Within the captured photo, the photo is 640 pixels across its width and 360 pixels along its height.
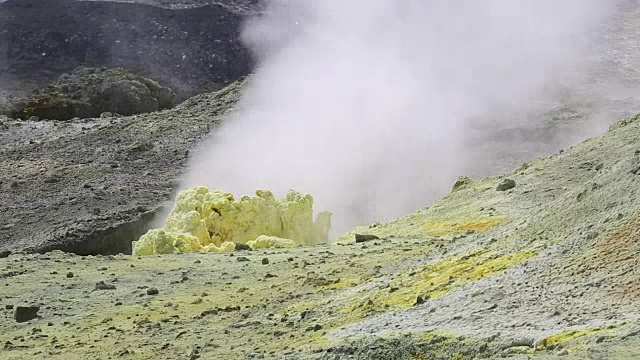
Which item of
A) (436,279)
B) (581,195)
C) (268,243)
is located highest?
(268,243)

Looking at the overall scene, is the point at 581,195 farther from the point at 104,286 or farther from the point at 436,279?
the point at 104,286

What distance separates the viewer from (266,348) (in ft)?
25.5

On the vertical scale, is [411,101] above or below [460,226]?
above

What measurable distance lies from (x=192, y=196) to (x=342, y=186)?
5.79m

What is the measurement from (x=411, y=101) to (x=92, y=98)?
11527 mm

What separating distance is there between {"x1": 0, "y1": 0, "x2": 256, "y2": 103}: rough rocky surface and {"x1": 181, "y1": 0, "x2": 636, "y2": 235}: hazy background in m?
6.71

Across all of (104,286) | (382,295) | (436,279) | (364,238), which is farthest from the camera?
(364,238)

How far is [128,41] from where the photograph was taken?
41156 mm

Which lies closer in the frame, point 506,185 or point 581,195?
point 581,195

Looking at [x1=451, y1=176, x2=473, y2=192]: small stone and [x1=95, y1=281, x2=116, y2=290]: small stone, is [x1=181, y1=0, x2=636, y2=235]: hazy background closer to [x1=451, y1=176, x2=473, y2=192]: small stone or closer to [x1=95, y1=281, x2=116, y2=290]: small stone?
[x1=451, y1=176, x2=473, y2=192]: small stone

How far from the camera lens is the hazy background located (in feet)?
72.9

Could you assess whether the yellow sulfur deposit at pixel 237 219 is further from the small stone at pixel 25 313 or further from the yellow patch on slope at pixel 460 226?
the small stone at pixel 25 313

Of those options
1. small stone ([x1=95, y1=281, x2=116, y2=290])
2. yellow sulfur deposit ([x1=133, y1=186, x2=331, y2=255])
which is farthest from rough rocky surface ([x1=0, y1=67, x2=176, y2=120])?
small stone ([x1=95, y1=281, x2=116, y2=290])

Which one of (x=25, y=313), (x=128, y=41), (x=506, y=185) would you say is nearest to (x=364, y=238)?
(x=506, y=185)
